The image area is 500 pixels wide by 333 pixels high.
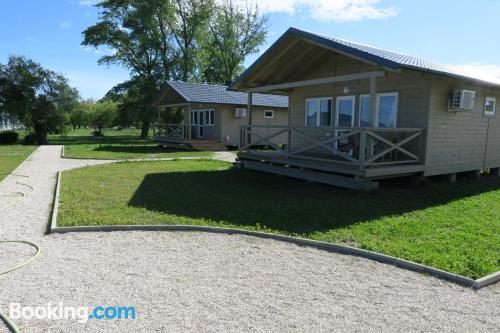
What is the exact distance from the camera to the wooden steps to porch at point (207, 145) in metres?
20.8

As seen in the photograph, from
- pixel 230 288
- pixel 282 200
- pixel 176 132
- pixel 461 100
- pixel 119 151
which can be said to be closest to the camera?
pixel 230 288

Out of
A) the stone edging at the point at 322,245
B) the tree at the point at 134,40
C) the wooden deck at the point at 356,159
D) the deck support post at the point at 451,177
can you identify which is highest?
the tree at the point at 134,40

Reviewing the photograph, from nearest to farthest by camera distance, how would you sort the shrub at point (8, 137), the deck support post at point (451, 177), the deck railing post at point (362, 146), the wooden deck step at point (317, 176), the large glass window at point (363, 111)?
the deck railing post at point (362, 146) → the wooden deck step at point (317, 176) → the deck support post at point (451, 177) → the large glass window at point (363, 111) → the shrub at point (8, 137)

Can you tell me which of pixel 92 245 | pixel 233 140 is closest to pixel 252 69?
pixel 92 245

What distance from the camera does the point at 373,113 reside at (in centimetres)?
788

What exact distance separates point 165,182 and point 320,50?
6005 mm

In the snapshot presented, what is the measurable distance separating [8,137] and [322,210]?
28.8 m

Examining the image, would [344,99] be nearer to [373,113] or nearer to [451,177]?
[373,113]

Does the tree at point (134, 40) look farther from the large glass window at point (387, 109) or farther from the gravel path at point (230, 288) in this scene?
the gravel path at point (230, 288)

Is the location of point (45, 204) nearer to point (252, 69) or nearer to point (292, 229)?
point (292, 229)

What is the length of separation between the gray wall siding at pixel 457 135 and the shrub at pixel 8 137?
96.7 ft

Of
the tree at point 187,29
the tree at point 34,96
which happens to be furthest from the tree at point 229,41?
the tree at point 34,96

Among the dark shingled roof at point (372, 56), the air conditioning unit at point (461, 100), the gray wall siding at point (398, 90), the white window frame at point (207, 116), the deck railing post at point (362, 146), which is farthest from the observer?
the white window frame at point (207, 116)

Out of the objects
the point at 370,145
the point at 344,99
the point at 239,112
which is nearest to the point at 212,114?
the point at 239,112
